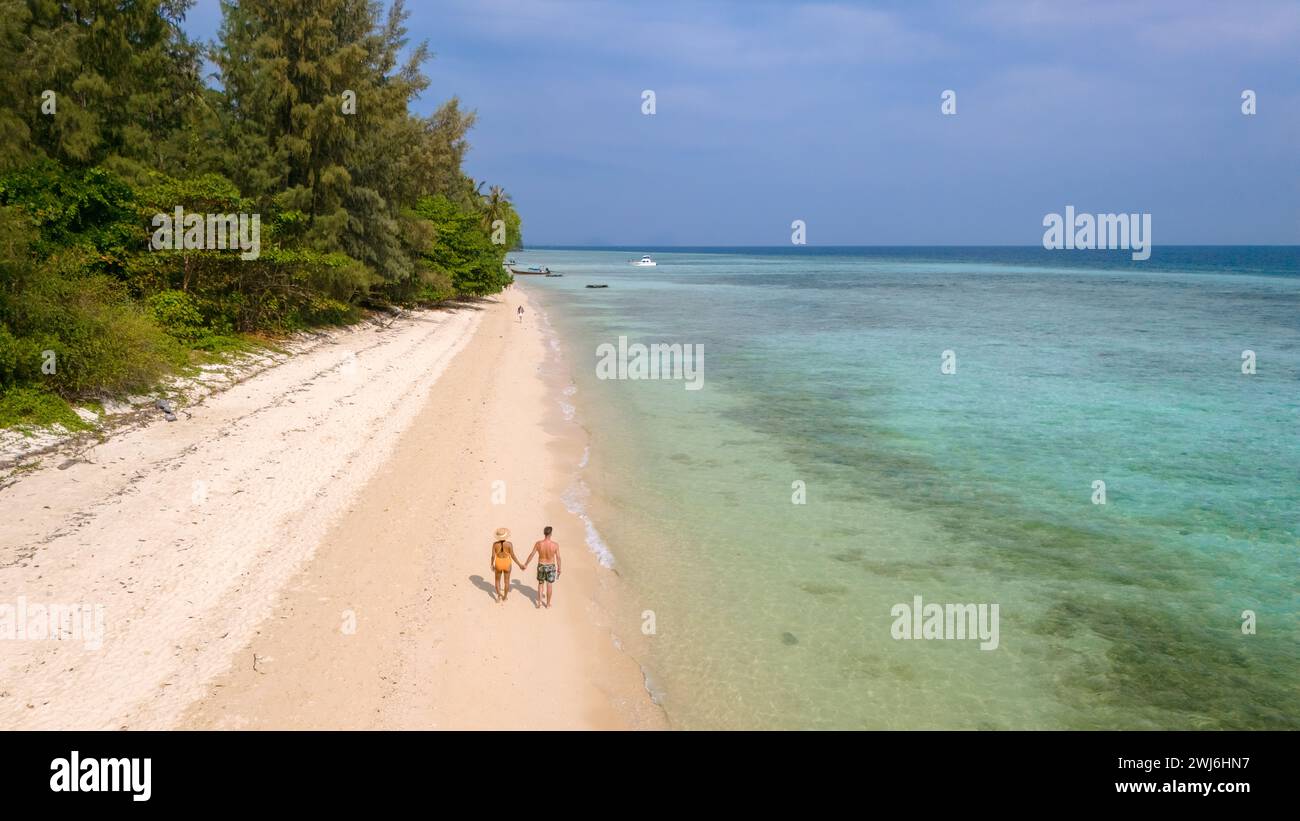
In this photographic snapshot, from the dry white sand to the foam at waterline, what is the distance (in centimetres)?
25

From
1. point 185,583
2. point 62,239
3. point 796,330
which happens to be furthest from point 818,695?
point 796,330

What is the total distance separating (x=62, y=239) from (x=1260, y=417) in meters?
39.1

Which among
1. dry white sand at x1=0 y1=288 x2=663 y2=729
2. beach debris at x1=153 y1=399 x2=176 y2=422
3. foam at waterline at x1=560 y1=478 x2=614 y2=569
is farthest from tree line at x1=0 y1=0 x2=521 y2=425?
foam at waterline at x1=560 y1=478 x2=614 y2=569

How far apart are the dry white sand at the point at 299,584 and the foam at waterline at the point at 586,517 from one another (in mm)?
246

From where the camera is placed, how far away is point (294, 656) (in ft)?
31.4

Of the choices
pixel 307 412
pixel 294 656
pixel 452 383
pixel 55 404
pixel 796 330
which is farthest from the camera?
pixel 796 330

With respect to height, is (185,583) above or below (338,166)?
below

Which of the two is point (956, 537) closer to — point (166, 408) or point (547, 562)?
point (547, 562)

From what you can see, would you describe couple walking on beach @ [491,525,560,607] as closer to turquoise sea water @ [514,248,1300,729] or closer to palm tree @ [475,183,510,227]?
turquoise sea water @ [514,248,1300,729]

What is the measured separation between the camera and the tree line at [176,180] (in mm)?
18250

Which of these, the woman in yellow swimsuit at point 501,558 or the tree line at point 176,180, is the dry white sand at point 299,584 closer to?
the woman in yellow swimsuit at point 501,558

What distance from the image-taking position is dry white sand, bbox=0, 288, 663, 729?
344 inches

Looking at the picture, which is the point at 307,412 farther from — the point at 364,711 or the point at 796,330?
the point at 796,330

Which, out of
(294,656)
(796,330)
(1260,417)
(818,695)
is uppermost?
(796,330)
